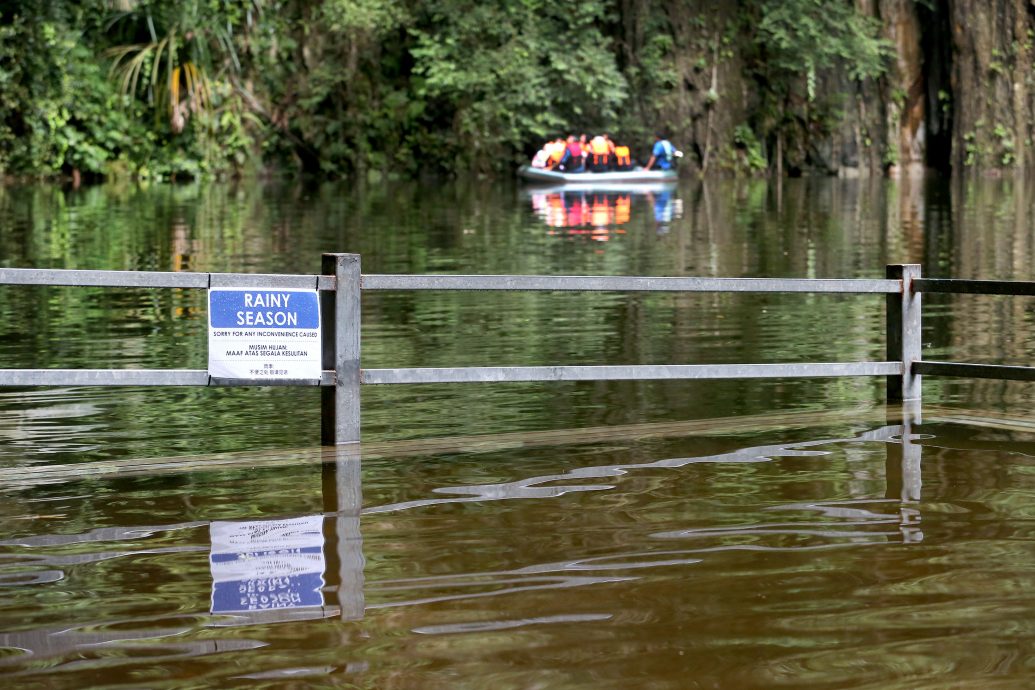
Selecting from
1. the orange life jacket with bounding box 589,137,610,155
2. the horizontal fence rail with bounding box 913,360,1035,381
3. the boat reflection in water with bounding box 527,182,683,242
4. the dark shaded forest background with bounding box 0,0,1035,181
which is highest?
the dark shaded forest background with bounding box 0,0,1035,181

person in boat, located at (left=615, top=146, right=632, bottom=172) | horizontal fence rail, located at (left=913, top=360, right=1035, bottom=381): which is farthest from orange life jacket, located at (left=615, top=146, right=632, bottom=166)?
horizontal fence rail, located at (left=913, top=360, right=1035, bottom=381)

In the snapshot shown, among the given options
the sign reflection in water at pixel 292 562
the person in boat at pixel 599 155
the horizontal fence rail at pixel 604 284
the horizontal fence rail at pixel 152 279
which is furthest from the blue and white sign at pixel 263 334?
the person in boat at pixel 599 155

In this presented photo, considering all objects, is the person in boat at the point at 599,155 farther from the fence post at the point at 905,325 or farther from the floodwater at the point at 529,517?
the fence post at the point at 905,325

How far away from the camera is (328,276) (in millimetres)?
8133

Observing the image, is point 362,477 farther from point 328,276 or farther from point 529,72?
point 529,72

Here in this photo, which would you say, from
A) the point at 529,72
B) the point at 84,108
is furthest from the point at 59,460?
the point at 529,72

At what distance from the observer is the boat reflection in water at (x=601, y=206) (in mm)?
29109

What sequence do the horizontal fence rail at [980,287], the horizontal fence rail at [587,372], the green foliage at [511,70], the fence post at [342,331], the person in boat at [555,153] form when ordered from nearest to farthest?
1. the fence post at [342,331]
2. the horizontal fence rail at [587,372]
3. the horizontal fence rail at [980,287]
4. the person in boat at [555,153]
5. the green foliage at [511,70]

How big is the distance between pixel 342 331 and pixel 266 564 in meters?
2.26

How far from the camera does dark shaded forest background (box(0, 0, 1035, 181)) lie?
1839 inches

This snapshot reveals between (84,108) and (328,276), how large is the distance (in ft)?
130

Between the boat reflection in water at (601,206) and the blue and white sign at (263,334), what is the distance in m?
18.1

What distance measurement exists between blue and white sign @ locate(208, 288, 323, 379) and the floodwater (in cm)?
51

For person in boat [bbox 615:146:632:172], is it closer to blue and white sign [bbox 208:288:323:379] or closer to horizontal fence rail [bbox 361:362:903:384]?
horizontal fence rail [bbox 361:362:903:384]
